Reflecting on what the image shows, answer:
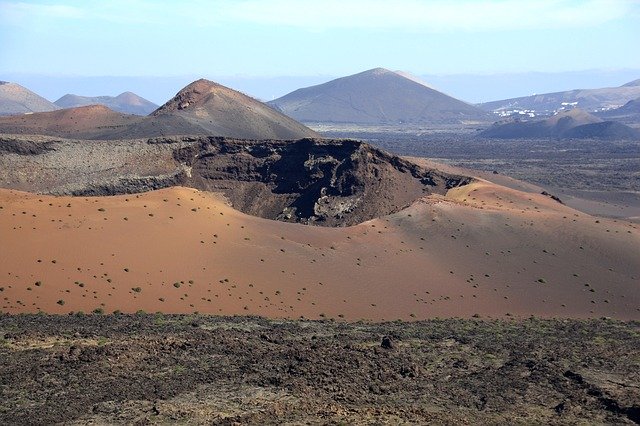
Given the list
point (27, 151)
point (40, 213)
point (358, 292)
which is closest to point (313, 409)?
point (358, 292)

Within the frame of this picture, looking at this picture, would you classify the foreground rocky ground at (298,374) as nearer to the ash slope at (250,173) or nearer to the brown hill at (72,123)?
the ash slope at (250,173)

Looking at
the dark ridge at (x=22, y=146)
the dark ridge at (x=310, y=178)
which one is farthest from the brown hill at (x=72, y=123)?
the dark ridge at (x=310, y=178)

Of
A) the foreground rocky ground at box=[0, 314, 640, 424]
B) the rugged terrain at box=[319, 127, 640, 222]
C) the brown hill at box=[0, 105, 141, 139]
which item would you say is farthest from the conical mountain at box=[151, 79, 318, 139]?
the foreground rocky ground at box=[0, 314, 640, 424]

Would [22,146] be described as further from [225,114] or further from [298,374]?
[298,374]

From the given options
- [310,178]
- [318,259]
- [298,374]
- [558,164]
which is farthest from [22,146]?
[558,164]

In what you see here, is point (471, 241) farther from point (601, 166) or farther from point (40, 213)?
point (601, 166)
